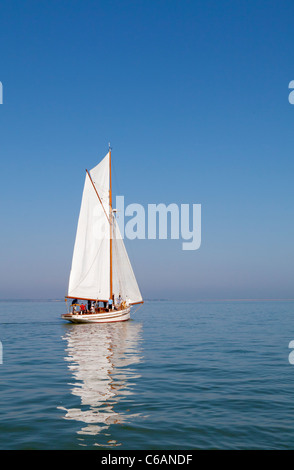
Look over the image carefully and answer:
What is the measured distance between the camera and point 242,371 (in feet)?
72.8

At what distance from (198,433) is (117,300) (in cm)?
5268

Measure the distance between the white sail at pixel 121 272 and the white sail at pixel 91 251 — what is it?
1.56 metres

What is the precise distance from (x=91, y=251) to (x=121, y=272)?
6157mm

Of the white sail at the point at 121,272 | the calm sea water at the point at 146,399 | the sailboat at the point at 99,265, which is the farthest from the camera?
the white sail at the point at 121,272

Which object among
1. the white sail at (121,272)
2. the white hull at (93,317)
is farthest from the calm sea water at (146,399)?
the white sail at (121,272)

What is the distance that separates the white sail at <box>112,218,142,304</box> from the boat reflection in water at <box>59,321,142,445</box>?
28.4 metres

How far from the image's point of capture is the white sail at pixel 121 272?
6450 centimetres

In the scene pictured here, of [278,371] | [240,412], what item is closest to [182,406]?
[240,412]

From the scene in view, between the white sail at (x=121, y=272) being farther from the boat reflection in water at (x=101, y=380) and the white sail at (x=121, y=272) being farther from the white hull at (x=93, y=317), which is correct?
the boat reflection in water at (x=101, y=380)

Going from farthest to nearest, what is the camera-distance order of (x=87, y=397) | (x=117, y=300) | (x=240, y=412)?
(x=117, y=300) → (x=87, y=397) → (x=240, y=412)

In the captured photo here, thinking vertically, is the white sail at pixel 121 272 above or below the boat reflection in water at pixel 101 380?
above

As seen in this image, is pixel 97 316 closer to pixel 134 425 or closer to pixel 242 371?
pixel 242 371
